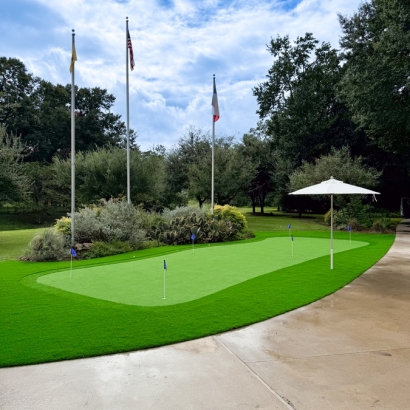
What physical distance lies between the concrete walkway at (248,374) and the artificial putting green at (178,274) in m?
1.94

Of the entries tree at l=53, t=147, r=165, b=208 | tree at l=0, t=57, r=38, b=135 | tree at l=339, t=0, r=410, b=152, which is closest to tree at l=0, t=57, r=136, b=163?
tree at l=0, t=57, r=38, b=135

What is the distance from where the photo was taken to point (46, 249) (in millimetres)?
10914

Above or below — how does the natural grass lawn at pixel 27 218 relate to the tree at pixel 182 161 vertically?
below

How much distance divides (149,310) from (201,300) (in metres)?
0.96

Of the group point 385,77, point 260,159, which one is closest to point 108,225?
point 385,77

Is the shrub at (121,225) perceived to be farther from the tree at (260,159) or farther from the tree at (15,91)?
the tree at (15,91)

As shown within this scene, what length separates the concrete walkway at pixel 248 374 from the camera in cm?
317

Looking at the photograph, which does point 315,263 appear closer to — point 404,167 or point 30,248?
point 30,248

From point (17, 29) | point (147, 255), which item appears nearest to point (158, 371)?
point (147, 255)

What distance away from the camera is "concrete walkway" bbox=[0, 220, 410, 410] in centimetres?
317

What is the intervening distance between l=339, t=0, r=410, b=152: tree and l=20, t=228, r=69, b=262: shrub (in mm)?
16326

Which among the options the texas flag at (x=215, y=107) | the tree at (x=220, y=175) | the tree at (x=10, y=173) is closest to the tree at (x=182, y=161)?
the tree at (x=220, y=175)

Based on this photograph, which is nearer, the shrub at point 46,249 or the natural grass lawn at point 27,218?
the shrub at point 46,249

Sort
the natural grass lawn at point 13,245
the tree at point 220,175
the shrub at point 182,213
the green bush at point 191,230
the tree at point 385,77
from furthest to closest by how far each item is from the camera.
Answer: the tree at point 220,175 → the tree at point 385,77 → the shrub at point 182,213 → the green bush at point 191,230 → the natural grass lawn at point 13,245
